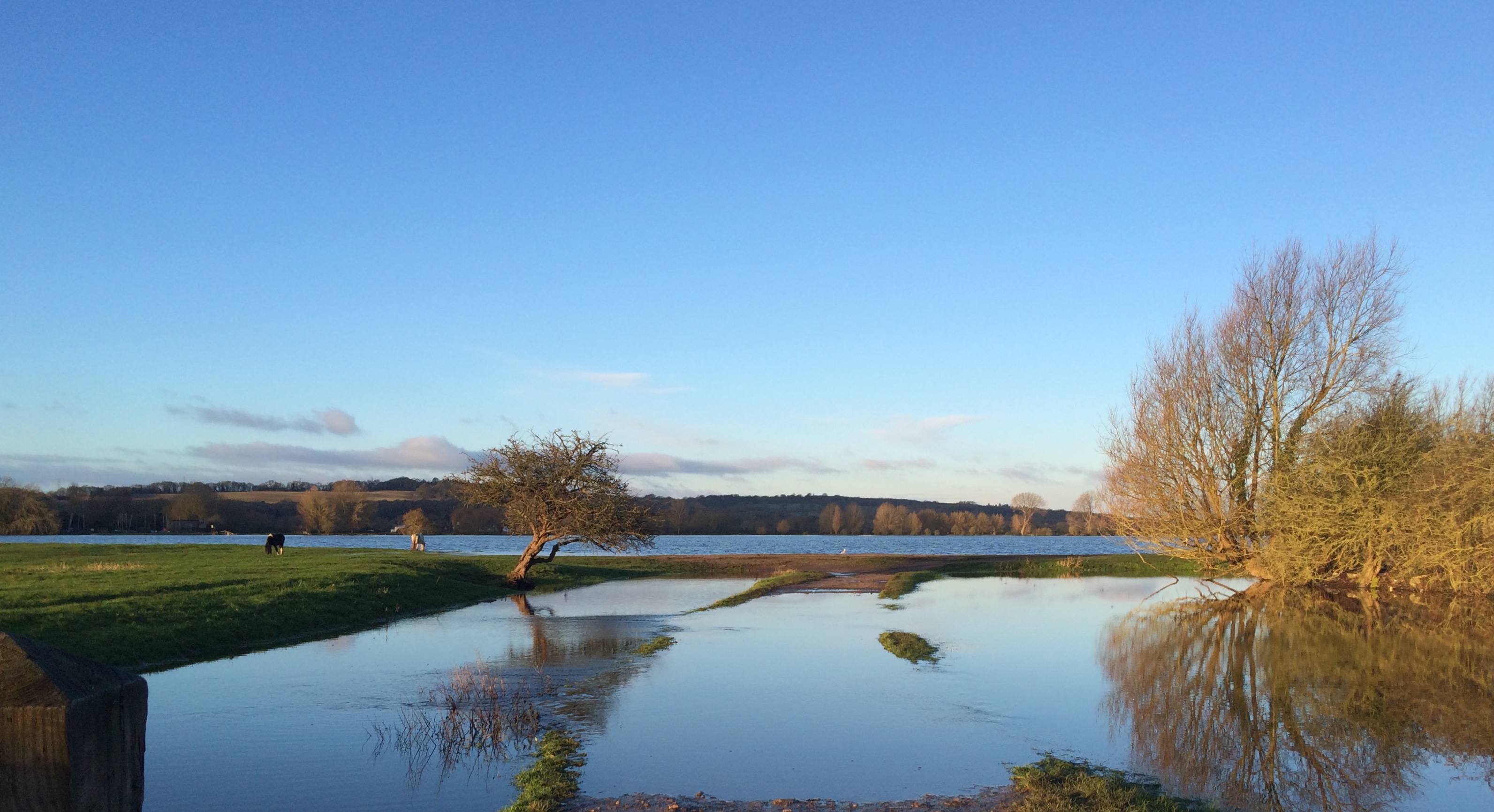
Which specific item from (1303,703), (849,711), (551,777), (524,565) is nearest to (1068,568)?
(524,565)

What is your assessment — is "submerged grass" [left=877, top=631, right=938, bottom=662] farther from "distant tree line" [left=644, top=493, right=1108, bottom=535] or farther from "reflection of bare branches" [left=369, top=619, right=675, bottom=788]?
"distant tree line" [left=644, top=493, right=1108, bottom=535]

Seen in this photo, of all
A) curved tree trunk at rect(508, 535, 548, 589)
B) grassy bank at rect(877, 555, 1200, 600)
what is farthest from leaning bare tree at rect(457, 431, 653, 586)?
grassy bank at rect(877, 555, 1200, 600)

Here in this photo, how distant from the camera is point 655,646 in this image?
70.4 feet

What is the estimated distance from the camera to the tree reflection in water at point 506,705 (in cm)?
1220

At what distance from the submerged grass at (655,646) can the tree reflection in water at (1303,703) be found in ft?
30.6

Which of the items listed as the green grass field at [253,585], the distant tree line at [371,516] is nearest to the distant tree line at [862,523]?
the distant tree line at [371,516]

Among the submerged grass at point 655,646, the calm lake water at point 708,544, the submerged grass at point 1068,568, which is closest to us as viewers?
the submerged grass at point 655,646

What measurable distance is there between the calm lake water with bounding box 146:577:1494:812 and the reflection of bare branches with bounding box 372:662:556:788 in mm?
102

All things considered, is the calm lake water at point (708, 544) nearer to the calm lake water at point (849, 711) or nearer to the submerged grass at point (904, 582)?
the submerged grass at point (904, 582)

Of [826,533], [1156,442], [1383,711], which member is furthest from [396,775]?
[826,533]

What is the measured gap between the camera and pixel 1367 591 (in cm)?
3347

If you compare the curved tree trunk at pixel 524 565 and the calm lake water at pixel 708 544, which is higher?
the curved tree trunk at pixel 524 565

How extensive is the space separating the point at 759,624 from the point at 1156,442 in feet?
65.0

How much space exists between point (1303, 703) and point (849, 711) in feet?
25.5
